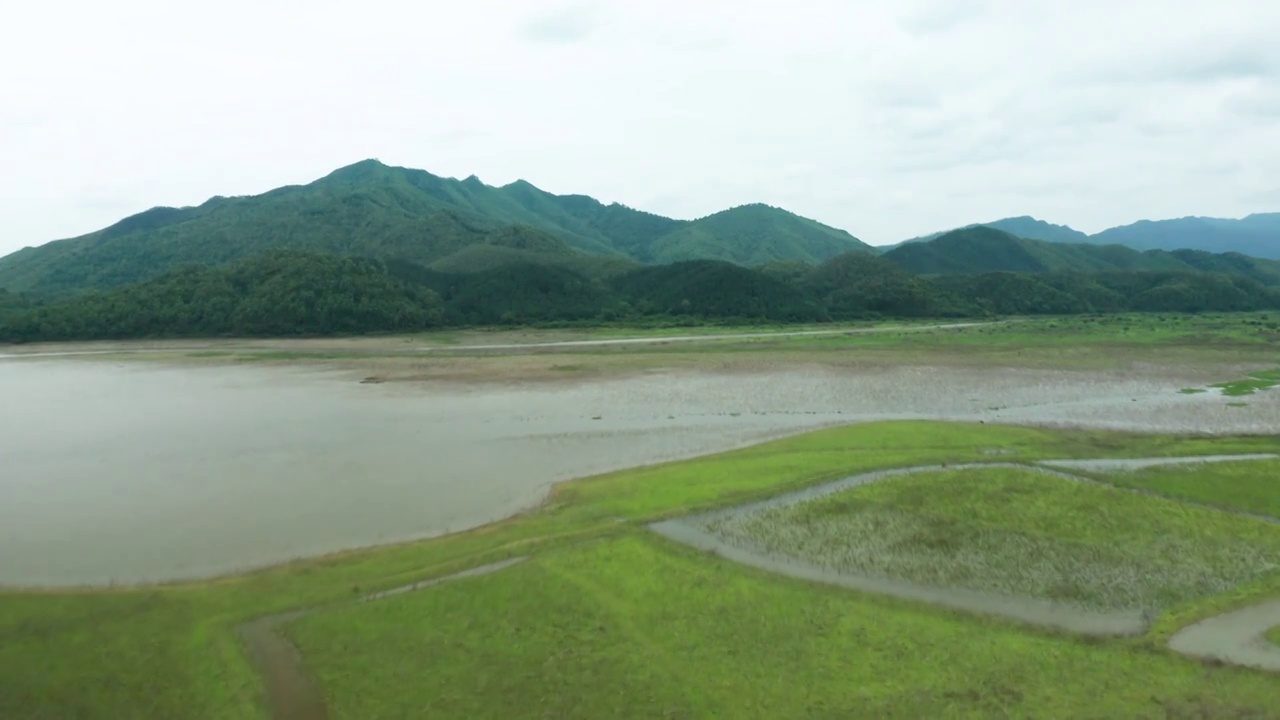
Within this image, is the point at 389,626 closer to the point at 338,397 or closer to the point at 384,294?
the point at 338,397

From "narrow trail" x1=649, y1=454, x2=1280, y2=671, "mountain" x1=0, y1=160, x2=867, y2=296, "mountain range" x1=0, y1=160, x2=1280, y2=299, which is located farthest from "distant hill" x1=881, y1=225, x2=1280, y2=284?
"narrow trail" x1=649, y1=454, x2=1280, y2=671

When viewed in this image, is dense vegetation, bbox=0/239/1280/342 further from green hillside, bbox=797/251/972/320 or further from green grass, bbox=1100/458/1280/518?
green grass, bbox=1100/458/1280/518

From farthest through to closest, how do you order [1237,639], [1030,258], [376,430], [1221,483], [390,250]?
[1030,258] < [390,250] < [376,430] < [1221,483] < [1237,639]

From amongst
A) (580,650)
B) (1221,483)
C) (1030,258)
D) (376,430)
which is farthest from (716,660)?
A: (1030,258)

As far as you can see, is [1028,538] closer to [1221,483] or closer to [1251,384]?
Answer: [1221,483]

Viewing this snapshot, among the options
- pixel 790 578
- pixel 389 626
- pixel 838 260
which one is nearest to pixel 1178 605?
pixel 790 578

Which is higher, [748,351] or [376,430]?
[748,351]
